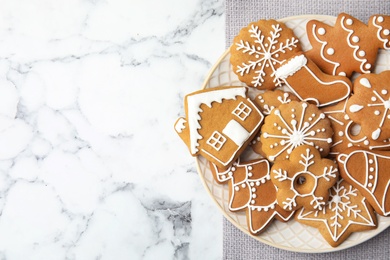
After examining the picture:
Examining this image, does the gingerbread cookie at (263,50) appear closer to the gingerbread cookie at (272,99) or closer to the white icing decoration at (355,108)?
the gingerbread cookie at (272,99)

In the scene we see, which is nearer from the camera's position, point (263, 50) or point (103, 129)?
point (263, 50)

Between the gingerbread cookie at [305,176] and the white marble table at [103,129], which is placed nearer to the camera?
the gingerbread cookie at [305,176]

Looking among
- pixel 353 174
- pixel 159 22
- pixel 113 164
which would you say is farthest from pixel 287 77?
pixel 113 164

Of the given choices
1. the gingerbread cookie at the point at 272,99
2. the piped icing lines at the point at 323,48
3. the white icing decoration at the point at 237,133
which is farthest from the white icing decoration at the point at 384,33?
the white icing decoration at the point at 237,133

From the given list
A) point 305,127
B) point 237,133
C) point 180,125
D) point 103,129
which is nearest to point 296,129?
point 305,127

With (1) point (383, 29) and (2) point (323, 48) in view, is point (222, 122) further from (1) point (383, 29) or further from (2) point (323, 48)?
(1) point (383, 29)

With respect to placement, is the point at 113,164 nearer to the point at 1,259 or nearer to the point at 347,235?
the point at 1,259

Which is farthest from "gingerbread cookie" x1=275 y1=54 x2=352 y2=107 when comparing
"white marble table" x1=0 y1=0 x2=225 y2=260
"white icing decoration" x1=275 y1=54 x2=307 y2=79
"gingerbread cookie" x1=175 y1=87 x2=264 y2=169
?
"white marble table" x1=0 y1=0 x2=225 y2=260
